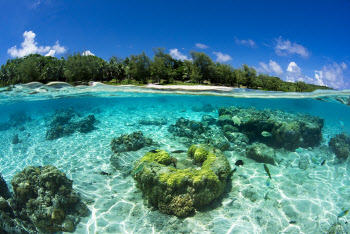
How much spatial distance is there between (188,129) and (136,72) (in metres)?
17.2

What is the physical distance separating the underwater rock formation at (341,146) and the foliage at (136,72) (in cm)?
887

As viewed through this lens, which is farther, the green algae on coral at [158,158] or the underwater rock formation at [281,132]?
the underwater rock formation at [281,132]

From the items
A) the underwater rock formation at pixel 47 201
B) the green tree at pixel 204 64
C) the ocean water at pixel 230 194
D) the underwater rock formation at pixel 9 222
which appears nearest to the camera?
the underwater rock formation at pixel 9 222

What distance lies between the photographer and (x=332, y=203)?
6.72 metres

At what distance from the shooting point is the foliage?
68.6ft

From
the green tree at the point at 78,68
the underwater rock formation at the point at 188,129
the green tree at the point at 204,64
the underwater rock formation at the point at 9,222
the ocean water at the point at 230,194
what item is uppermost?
the green tree at the point at 204,64

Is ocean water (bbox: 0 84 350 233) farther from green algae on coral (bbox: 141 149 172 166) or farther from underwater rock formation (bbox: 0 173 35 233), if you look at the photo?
underwater rock formation (bbox: 0 173 35 233)

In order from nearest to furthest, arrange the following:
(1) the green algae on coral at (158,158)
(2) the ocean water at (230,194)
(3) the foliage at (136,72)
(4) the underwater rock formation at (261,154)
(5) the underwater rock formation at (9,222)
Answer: (5) the underwater rock formation at (9,222), (2) the ocean water at (230,194), (1) the green algae on coral at (158,158), (4) the underwater rock formation at (261,154), (3) the foliage at (136,72)

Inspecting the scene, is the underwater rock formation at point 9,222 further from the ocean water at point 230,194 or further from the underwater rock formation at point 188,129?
the underwater rock formation at point 188,129

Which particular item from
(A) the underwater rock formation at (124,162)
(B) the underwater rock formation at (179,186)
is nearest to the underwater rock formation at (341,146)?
(B) the underwater rock formation at (179,186)

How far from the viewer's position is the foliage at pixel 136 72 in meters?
20.9

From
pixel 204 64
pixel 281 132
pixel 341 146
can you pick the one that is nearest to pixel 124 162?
pixel 281 132

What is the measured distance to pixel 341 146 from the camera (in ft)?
37.2

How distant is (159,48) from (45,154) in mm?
26938
